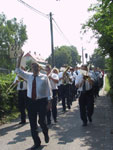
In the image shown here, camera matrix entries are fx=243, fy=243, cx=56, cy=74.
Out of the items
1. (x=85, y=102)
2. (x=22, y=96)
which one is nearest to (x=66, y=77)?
(x=22, y=96)

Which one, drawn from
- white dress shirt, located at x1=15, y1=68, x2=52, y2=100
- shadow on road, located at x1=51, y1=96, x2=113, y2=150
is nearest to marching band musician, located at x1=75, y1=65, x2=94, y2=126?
A: shadow on road, located at x1=51, y1=96, x2=113, y2=150

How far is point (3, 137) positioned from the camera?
6.58 meters

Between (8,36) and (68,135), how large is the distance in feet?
179

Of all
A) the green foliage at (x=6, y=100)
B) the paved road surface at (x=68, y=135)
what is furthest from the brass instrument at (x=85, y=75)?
the green foliage at (x=6, y=100)

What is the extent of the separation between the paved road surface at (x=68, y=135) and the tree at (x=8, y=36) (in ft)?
164

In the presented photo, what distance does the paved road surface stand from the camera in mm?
5660

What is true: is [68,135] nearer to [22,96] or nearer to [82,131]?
[82,131]

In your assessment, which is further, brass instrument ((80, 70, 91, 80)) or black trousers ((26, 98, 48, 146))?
brass instrument ((80, 70, 91, 80))

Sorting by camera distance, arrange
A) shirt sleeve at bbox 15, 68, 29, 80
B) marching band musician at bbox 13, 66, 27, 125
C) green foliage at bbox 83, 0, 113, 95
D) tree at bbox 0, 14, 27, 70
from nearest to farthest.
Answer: shirt sleeve at bbox 15, 68, 29, 80, green foliage at bbox 83, 0, 113, 95, marching band musician at bbox 13, 66, 27, 125, tree at bbox 0, 14, 27, 70

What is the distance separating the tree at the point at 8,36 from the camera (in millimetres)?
58688

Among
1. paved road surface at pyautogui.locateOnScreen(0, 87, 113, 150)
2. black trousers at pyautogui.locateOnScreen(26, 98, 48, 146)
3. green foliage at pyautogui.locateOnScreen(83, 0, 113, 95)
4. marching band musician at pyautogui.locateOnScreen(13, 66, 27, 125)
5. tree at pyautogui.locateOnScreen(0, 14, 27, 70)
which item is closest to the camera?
black trousers at pyautogui.locateOnScreen(26, 98, 48, 146)

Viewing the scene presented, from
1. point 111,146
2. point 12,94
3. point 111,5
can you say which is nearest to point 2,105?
point 12,94

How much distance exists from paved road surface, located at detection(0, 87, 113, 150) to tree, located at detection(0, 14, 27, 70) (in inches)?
1965

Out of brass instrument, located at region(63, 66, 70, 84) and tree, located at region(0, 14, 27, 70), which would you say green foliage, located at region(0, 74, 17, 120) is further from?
tree, located at region(0, 14, 27, 70)
